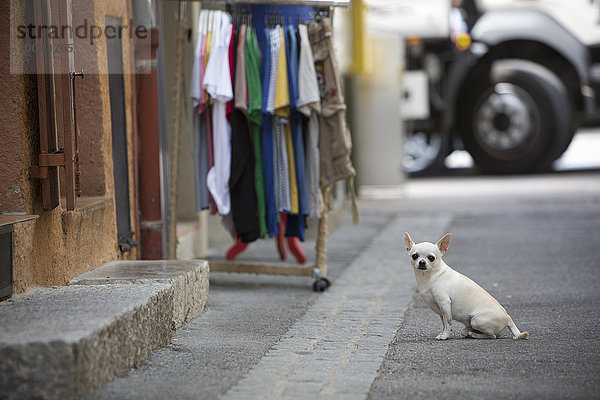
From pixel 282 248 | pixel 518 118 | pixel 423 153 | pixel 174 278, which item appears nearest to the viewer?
pixel 174 278

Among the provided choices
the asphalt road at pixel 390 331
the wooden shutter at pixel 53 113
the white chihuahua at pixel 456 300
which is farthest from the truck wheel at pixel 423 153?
the wooden shutter at pixel 53 113

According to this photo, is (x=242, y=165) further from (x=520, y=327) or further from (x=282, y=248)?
(x=520, y=327)

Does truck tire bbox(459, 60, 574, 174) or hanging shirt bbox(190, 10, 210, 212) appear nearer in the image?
hanging shirt bbox(190, 10, 210, 212)

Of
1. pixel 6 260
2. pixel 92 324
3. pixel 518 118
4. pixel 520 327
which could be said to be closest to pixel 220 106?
pixel 6 260

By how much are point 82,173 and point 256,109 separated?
1102 mm

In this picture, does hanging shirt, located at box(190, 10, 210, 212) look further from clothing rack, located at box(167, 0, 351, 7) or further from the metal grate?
the metal grate

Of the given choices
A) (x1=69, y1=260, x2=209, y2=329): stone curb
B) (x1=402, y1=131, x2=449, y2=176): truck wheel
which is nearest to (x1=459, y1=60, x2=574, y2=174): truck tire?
(x1=402, y1=131, x2=449, y2=176): truck wheel

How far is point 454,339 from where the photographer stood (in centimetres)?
469

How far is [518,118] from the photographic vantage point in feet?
38.6

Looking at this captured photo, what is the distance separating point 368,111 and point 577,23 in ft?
8.96

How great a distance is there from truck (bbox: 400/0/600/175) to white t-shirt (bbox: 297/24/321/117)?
565cm

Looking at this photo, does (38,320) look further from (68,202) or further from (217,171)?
(217,171)

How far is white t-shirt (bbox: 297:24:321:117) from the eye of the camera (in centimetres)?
590

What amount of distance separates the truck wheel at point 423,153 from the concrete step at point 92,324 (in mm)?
7787
